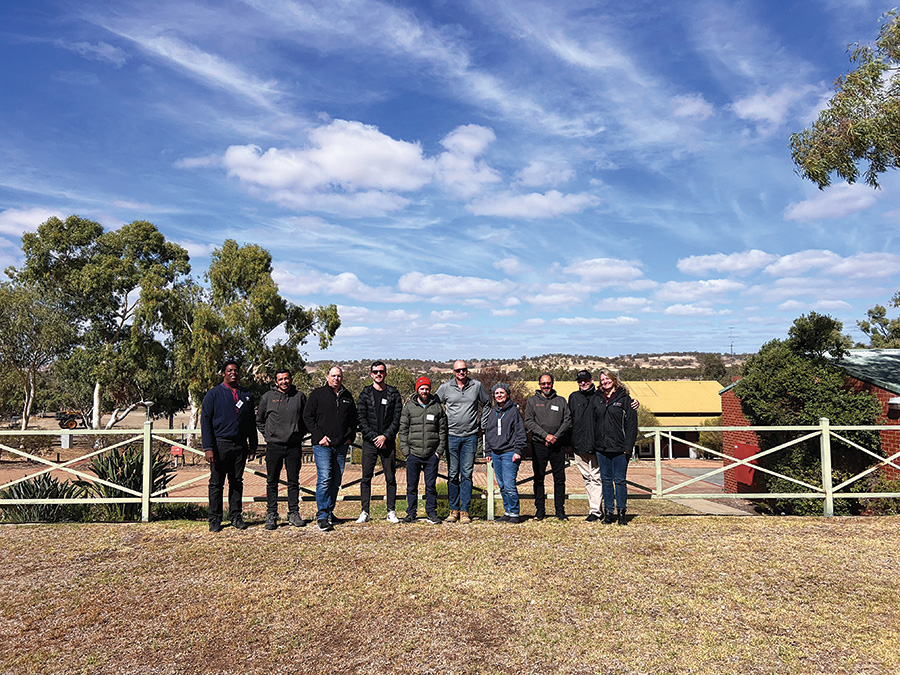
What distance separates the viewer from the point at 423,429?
6535 millimetres

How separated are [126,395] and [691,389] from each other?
36.3 metres

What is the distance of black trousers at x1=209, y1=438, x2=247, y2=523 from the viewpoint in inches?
249

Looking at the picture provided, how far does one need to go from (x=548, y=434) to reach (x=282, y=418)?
3.18 m

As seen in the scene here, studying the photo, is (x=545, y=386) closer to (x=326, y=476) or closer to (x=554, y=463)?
(x=554, y=463)

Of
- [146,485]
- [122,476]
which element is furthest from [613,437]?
[122,476]

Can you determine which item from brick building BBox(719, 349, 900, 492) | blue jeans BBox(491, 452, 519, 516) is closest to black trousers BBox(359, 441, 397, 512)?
blue jeans BBox(491, 452, 519, 516)

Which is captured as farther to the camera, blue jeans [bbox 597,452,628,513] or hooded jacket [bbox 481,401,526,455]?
hooded jacket [bbox 481,401,526,455]

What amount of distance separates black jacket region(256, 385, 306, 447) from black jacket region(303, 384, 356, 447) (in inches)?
4.6

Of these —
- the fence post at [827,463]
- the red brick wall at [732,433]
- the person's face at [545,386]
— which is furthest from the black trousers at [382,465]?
the red brick wall at [732,433]

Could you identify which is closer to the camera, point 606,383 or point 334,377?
point 334,377

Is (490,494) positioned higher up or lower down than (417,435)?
lower down

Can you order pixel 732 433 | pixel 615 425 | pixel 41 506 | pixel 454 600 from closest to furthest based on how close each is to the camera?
pixel 454 600, pixel 615 425, pixel 41 506, pixel 732 433

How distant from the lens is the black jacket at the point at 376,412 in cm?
650

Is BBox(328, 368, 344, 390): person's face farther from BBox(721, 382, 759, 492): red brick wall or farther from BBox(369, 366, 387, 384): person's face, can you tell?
BBox(721, 382, 759, 492): red brick wall
